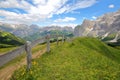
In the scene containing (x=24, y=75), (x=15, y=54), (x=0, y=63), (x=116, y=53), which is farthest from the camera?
(x=116, y=53)

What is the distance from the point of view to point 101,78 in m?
16.1

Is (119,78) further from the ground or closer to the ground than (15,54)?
closer to the ground

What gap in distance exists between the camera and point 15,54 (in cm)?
1197

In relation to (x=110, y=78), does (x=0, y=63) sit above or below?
above

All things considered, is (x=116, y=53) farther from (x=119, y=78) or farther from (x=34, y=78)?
(x=34, y=78)

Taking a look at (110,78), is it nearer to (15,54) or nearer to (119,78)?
(119,78)

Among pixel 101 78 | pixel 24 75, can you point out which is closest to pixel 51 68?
pixel 24 75

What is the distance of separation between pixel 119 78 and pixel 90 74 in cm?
263

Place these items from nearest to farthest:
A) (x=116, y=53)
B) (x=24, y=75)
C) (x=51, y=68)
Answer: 1. (x=24, y=75)
2. (x=51, y=68)
3. (x=116, y=53)

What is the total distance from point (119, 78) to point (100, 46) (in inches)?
1594

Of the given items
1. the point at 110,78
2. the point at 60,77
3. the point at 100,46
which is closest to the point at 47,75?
the point at 60,77

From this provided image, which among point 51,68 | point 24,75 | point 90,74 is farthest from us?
point 51,68

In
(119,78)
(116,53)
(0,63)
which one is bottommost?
(116,53)

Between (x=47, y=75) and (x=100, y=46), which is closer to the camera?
(x=47, y=75)
